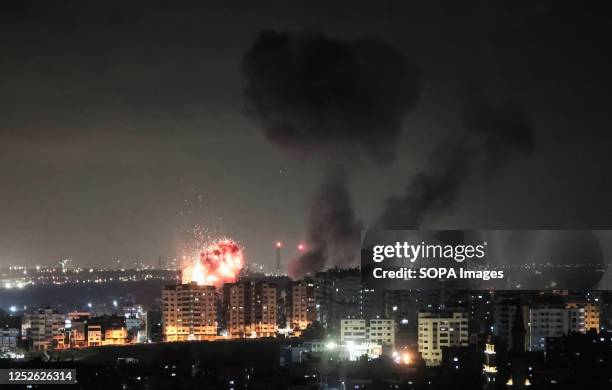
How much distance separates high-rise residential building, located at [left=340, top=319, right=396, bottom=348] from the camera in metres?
11.9

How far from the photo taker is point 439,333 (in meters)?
11.5

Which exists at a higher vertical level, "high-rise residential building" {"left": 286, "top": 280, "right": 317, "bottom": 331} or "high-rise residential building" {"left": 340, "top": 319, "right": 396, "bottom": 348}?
"high-rise residential building" {"left": 286, "top": 280, "right": 317, "bottom": 331}

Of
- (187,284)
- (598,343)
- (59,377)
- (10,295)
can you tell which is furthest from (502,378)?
(10,295)

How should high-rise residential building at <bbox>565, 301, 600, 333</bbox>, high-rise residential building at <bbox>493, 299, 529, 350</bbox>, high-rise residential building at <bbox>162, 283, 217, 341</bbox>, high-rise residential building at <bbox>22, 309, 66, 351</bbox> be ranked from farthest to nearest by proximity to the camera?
high-rise residential building at <bbox>162, 283, 217, 341</bbox> → high-rise residential building at <bbox>22, 309, 66, 351</bbox> → high-rise residential building at <bbox>565, 301, 600, 333</bbox> → high-rise residential building at <bbox>493, 299, 529, 350</bbox>

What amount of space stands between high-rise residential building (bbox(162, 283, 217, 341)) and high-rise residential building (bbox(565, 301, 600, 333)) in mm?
6624

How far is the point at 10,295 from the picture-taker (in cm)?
3594

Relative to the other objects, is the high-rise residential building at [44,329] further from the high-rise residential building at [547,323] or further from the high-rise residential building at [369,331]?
the high-rise residential building at [547,323]

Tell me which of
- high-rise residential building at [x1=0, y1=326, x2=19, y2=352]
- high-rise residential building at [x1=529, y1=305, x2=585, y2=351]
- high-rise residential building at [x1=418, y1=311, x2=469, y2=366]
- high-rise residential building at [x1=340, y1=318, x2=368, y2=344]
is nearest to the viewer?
high-rise residential building at [x1=418, y1=311, x2=469, y2=366]

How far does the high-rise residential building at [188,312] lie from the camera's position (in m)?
17.0

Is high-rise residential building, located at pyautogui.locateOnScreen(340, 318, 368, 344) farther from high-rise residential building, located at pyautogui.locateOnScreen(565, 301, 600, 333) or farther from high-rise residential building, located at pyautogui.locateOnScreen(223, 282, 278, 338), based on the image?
high-rise residential building, located at pyautogui.locateOnScreen(223, 282, 278, 338)

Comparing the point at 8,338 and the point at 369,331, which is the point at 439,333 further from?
the point at 8,338

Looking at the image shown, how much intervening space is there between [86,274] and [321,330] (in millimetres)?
37052

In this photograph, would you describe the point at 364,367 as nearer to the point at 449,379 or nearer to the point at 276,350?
the point at 449,379

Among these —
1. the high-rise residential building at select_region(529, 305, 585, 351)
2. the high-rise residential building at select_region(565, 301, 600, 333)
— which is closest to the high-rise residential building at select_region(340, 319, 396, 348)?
the high-rise residential building at select_region(529, 305, 585, 351)
